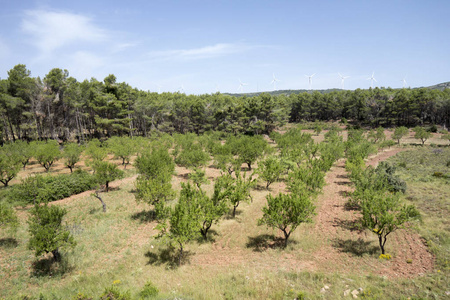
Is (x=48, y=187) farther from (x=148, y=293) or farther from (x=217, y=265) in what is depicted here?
(x=217, y=265)

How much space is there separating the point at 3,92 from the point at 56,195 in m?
52.5

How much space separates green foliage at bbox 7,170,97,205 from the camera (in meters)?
28.4

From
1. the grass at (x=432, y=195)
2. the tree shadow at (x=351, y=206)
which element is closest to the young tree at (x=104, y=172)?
the tree shadow at (x=351, y=206)

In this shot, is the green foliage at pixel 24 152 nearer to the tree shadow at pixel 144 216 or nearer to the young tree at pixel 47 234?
the tree shadow at pixel 144 216

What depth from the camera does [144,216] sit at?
29141 millimetres

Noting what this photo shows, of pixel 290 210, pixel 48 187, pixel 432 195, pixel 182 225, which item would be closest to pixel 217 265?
pixel 182 225

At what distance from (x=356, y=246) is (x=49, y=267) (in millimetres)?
28185

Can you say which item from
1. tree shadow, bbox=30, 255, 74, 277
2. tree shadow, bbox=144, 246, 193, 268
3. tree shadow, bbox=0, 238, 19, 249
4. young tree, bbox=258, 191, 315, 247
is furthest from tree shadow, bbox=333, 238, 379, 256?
tree shadow, bbox=0, 238, 19, 249

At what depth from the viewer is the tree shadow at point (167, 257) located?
20375 millimetres

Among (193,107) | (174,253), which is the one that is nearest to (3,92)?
(193,107)

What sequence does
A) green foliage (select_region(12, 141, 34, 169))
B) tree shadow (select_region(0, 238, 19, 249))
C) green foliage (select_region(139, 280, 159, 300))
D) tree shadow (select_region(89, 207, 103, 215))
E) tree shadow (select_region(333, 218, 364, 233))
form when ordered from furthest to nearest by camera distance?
green foliage (select_region(12, 141, 34, 169)) → tree shadow (select_region(89, 207, 103, 215)) → tree shadow (select_region(333, 218, 364, 233)) → tree shadow (select_region(0, 238, 19, 249)) → green foliage (select_region(139, 280, 159, 300))

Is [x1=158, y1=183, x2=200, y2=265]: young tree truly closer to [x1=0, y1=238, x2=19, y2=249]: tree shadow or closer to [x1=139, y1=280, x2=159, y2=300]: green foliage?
[x1=139, y1=280, x2=159, y2=300]: green foliage

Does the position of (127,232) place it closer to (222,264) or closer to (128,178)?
(222,264)

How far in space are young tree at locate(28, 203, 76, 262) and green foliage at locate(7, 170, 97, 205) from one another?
20.4 feet
